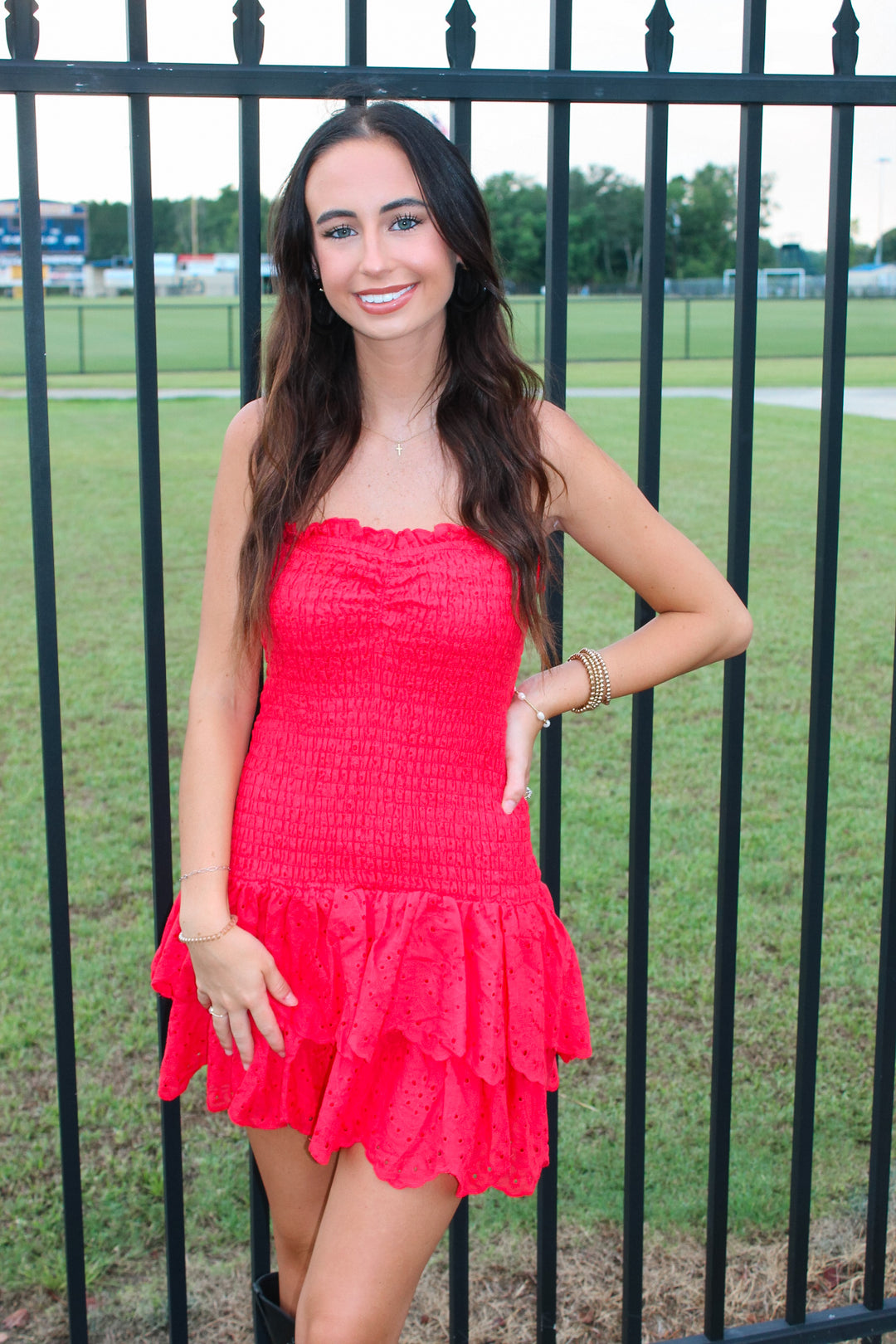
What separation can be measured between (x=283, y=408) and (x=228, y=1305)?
1.86 m

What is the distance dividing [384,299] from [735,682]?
2.79 ft

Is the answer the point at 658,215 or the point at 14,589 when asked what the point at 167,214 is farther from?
the point at 658,215

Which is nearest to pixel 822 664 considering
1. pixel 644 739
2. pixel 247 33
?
pixel 644 739

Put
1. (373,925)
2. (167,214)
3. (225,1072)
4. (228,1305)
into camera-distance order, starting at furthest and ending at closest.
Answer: (167,214)
(228,1305)
(225,1072)
(373,925)

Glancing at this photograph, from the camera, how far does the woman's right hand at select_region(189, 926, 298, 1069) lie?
1788mm

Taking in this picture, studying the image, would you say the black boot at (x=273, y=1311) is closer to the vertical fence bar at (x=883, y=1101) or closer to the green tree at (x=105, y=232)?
the vertical fence bar at (x=883, y=1101)

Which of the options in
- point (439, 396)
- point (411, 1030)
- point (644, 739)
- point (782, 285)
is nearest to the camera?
point (411, 1030)

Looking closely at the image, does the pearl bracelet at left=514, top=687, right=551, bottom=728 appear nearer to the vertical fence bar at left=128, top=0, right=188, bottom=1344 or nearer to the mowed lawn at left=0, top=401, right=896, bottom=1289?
the vertical fence bar at left=128, top=0, right=188, bottom=1344

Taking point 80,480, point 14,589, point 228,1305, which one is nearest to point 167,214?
point 80,480

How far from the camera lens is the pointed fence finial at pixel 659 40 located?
1.96 metres

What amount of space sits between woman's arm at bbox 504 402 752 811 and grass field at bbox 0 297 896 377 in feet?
61.8

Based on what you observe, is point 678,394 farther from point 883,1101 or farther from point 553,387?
point 553,387

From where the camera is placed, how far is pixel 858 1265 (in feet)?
9.19

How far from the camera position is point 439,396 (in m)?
1.95
